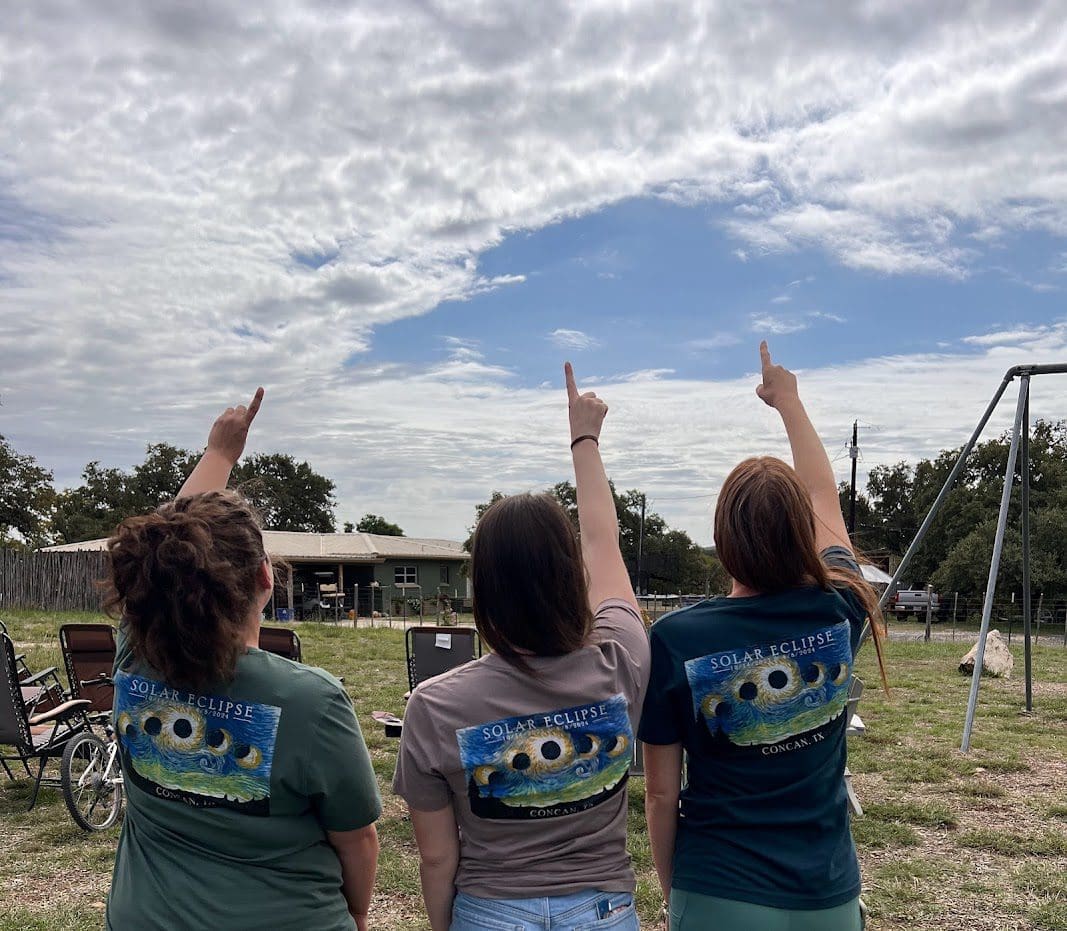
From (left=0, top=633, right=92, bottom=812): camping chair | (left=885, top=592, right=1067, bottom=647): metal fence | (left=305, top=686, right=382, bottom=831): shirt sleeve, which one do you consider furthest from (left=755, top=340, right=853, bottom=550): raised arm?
(left=885, top=592, right=1067, bottom=647): metal fence

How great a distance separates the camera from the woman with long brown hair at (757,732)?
181 centimetres

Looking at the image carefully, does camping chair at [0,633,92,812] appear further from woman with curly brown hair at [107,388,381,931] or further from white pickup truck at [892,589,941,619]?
white pickup truck at [892,589,941,619]

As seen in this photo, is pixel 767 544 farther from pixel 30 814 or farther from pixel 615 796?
pixel 30 814

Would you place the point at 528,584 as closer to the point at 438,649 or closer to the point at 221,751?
the point at 221,751

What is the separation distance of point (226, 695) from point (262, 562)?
9.6 inches

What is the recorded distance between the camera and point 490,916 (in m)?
1.68

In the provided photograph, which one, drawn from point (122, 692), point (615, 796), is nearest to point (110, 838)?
point (122, 692)

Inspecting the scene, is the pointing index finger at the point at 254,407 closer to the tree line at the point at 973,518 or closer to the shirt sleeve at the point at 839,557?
the shirt sleeve at the point at 839,557

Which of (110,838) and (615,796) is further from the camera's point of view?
(110,838)

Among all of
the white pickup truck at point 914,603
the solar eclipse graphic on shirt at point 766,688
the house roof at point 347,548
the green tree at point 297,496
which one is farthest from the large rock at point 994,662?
the green tree at point 297,496

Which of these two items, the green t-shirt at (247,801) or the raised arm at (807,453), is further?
the raised arm at (807,453)

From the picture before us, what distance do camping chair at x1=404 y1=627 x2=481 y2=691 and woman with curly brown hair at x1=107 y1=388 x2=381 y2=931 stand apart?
18.2ft

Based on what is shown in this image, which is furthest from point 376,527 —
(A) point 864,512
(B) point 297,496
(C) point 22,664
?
(C) point 22,664

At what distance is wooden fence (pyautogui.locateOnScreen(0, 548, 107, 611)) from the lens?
24500 mm
